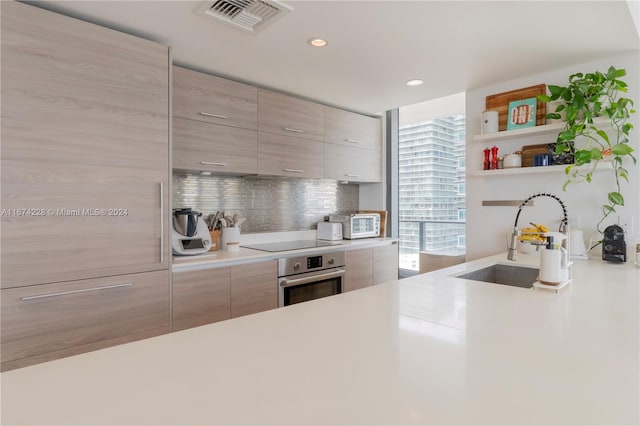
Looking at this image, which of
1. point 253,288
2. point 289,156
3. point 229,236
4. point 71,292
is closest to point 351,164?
point 289,156

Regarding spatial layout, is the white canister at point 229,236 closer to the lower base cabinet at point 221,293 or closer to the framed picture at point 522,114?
the lower base cabinet at point 221,293

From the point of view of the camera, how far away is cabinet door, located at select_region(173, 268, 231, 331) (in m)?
2.14

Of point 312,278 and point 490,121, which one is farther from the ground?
point 490,121

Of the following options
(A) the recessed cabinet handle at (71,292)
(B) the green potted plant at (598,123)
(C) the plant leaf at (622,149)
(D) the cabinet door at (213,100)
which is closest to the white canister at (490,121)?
(B) the green potted plant at (598,123)

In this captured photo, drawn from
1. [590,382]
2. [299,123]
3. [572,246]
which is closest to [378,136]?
[299,123]

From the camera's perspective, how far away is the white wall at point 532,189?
7.78 feet

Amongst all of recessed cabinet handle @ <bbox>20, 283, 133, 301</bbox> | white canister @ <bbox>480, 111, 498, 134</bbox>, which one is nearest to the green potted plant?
white canister @ <bbox>480, 111, 498, 134</bbox>

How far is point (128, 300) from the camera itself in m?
1.93

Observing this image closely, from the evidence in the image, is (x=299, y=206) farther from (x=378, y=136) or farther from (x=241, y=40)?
(x=241, y=40)

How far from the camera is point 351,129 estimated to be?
3.62 meters

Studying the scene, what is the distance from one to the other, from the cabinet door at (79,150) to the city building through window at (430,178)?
2927 millimetres

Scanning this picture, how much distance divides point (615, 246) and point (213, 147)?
2669 millimetres

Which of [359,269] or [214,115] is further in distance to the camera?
[359,269]

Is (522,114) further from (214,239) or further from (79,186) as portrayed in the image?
(79,186)
